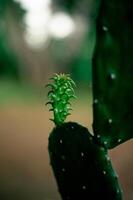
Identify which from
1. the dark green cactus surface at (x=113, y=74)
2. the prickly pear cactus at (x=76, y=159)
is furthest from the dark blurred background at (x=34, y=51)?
the dark green cactus surface at (x=113, y=74)

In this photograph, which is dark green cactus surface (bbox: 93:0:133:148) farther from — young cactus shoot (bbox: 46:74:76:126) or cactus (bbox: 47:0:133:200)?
young cactus shoot (bbox: 46:74:76:126)

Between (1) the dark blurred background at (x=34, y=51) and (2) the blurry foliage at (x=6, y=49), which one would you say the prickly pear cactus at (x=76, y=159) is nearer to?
(1) the dark blurred background at (x=34, y=51)

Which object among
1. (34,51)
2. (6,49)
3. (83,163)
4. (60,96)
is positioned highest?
(6,49)

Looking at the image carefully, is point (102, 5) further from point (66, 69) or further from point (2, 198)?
point (66, 69)

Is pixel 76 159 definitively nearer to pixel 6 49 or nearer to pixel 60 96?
pixel 60 96

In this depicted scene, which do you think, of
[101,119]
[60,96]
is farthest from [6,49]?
[101,119]
